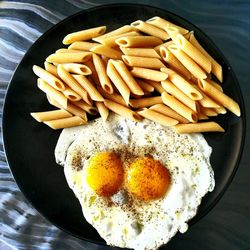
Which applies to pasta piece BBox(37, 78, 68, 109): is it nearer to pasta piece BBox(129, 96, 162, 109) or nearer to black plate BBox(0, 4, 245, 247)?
black plate BBox(0, 4, 245, 247)

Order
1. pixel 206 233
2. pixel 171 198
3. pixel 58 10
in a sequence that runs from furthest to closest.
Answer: pixel 58 10 < pixel 206 233 < pixel 171 198

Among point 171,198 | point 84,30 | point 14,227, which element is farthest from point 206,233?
point 84,30

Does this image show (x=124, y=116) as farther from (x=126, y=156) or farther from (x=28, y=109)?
(x=28, y=109)

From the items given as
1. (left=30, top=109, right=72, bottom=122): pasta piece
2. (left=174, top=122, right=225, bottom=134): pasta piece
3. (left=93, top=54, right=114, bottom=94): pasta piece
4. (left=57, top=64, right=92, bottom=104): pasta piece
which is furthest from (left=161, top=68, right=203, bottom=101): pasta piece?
(left=30, top=109, right=72, bottom=122): pasta piece

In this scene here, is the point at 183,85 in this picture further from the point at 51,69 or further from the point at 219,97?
the point at 51,69

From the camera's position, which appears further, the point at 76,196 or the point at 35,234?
the point at 35,234

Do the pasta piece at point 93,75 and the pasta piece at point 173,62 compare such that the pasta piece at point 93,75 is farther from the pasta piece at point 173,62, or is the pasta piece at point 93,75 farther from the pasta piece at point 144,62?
the pasta piece at point 173,62

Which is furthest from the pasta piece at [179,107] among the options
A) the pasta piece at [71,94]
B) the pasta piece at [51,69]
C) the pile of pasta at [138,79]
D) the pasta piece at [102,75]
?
the pasta piece at [51,69]
